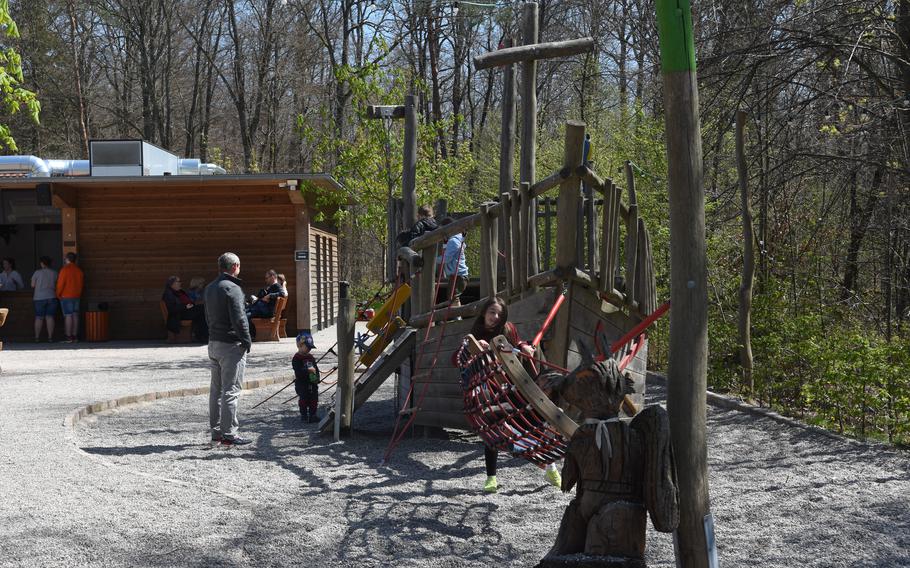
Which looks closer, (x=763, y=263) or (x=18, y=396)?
(x=18, y=396)

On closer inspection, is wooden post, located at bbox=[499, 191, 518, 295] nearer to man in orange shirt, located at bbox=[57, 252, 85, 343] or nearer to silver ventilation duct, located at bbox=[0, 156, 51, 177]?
man in orange shirt, located at bbox=[57, 252, 85, 343]

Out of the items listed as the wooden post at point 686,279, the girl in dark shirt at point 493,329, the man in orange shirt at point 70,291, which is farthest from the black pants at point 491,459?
the man in orange shirt at point 70,291

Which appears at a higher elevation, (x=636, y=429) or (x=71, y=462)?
(x=636, y=429)

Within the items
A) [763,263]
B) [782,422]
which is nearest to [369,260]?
[763,263]

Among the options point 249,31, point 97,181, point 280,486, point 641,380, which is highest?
point 249,31

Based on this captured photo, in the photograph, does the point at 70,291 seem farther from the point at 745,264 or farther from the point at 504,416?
the point at 504,416

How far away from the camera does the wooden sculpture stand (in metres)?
3.78

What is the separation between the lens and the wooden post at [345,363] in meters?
9.40

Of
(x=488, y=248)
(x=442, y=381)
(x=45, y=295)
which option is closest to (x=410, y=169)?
(x=442, y=381)

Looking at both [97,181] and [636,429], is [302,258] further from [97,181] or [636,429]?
[636,429]

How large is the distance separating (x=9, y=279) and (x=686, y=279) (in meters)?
20.0

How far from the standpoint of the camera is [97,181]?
774 inches

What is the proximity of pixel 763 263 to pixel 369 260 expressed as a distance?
27823mm

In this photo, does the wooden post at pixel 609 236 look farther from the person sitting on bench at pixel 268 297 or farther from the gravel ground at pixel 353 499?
the person sitting on bench at pixel 268 297
